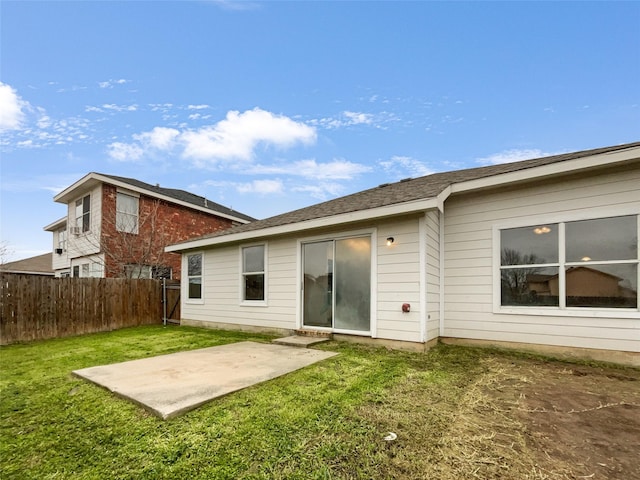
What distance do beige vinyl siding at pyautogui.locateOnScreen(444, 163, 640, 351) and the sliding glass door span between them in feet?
5.25

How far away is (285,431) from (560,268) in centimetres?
491

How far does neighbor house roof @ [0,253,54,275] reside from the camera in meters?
20.7

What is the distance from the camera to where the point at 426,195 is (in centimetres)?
526

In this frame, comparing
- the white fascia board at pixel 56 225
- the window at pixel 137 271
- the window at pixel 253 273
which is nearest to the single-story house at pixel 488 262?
the window at pixel 253 273

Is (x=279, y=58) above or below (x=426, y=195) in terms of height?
above

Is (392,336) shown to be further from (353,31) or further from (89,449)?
(353,31)

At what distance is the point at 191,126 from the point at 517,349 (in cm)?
1359

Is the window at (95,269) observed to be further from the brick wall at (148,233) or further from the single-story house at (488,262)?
the single-story house at (488,262)

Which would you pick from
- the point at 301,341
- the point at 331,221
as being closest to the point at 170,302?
the point at 301,341

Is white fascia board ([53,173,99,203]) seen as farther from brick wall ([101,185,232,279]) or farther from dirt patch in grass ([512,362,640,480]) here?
dirt patch in grass ([512,362,640,480])

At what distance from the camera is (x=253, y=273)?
27.1ft

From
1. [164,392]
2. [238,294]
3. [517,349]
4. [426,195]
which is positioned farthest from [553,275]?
[238,294]

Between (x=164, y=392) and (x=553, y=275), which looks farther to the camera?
(x=553, y=275)

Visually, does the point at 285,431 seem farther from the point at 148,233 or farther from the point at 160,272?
the point at 148,233
